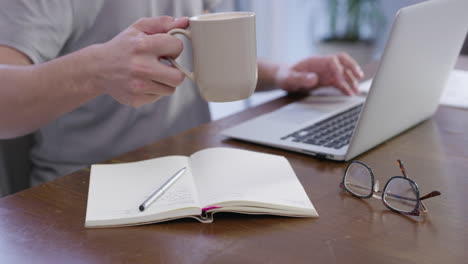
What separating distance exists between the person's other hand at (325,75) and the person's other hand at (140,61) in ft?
1.76

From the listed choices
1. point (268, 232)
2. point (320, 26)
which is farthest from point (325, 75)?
point (320, 26)

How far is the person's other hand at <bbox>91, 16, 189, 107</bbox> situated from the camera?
0.73 meters

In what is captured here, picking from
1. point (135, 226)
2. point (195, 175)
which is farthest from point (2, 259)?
point (195, 175)

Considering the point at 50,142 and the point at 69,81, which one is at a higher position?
the point at 69,81

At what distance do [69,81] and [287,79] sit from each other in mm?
619

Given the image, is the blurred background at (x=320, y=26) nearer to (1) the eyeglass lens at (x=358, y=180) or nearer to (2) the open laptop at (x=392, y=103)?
(2) the open laptop at (x=392, y=103)

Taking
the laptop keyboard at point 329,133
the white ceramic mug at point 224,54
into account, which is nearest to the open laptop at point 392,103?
the laptop keyboard at point 329,133

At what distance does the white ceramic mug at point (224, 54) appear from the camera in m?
0.69

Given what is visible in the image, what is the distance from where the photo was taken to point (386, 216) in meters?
0.69

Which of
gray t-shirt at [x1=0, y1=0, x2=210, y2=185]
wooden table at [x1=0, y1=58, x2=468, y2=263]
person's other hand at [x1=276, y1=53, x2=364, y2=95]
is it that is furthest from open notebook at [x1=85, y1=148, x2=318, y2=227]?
person's other hand at [x1=276, y1=53, x2=364, y2=95]

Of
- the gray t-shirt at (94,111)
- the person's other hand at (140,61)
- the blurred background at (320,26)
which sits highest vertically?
the person's other hand at (140,61)

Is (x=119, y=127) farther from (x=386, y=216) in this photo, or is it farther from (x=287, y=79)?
(x=386, y=216)

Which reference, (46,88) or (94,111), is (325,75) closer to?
Answer: (94,111)

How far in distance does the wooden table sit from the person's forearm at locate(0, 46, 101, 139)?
0.13 m
